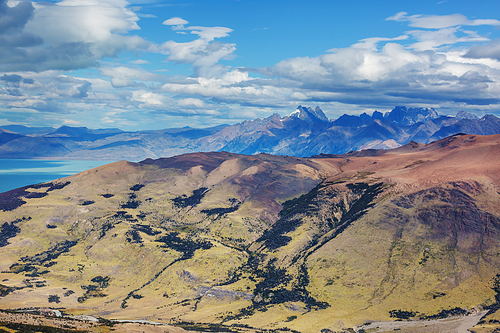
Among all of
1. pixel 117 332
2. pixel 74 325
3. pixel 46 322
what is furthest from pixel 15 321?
pixel 117 332

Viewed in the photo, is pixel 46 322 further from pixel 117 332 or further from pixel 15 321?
pixel 117 332

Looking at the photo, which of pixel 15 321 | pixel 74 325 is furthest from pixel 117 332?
pixel 15 321

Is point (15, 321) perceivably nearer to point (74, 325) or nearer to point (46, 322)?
point (46, 322)

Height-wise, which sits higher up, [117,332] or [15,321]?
[15,321]

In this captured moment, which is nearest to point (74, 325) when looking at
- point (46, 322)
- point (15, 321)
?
point (46, 322)

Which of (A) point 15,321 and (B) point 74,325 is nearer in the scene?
(A) point 15,321

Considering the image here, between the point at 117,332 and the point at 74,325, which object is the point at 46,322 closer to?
the point at 74,325
